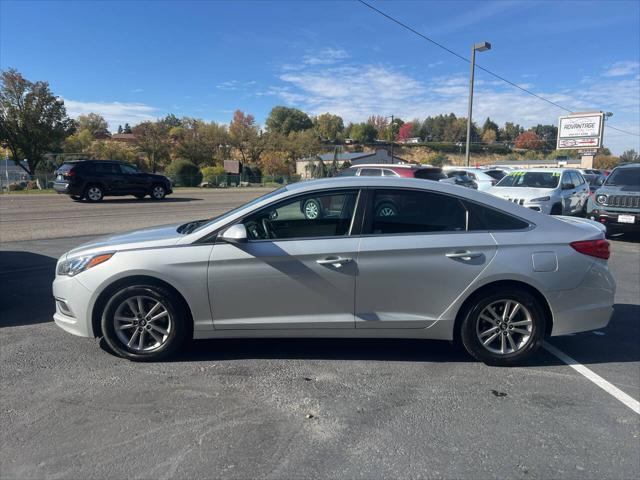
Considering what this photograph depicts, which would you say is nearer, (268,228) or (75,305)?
(75,305)

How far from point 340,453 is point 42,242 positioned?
9.35m

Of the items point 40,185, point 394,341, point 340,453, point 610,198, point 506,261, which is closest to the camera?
point 340,453

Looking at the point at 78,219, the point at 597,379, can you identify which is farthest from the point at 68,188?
the point at 597,379

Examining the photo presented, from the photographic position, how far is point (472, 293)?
4.05 meters

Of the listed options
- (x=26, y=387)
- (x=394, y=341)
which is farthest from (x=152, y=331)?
(x=394, y=341)

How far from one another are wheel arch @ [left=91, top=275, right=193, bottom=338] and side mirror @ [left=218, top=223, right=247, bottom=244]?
634mm

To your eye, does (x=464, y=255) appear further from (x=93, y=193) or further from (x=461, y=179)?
(x=93, y=193)

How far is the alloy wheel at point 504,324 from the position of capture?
410cm

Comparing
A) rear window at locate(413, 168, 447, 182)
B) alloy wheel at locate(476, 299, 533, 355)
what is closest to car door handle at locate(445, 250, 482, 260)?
alloy wheel at locate(476, 299, 533, 355)

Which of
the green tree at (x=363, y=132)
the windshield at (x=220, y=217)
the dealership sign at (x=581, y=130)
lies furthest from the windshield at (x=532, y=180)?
the green tree at (x=363, y=132)

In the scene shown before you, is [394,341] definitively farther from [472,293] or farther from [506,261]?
[506,261]

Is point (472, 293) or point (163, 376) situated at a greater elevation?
point (472, 293)

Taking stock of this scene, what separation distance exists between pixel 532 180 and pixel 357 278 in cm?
1169

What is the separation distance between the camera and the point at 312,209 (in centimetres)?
425
